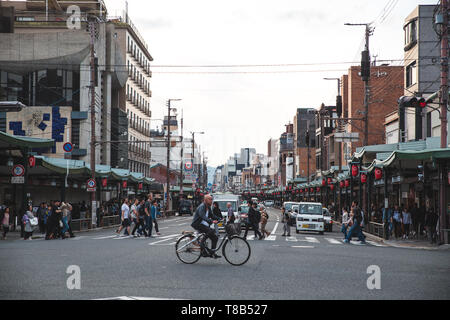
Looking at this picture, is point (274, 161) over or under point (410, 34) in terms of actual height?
under

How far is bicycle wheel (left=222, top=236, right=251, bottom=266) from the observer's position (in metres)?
15.0

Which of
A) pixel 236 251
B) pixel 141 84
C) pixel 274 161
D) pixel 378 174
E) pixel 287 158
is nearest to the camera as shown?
pixel 236 251

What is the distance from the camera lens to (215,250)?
15.2 m

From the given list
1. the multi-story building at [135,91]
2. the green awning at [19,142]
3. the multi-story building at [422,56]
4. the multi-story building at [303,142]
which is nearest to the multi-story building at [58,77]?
the multi-story building at [135,91]

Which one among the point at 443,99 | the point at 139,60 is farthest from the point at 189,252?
the point at 139,60

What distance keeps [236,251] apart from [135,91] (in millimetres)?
66384

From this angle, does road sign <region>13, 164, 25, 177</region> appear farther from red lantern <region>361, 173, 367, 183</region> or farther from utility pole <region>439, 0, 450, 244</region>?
red lantern <region>361, 173, 367, 183</region>

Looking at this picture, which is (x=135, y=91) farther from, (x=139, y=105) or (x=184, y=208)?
(x=184, y=208)

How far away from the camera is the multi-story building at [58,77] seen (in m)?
54.6

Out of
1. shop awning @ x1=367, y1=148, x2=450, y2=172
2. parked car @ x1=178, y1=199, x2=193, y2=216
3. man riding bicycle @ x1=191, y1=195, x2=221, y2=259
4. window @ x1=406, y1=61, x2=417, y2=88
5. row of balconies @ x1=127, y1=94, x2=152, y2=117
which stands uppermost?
row of balconies @ x1=127, y1=94, x2=152, y2=117

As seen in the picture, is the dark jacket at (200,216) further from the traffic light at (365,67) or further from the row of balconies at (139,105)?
the row of balconies at (139,105)

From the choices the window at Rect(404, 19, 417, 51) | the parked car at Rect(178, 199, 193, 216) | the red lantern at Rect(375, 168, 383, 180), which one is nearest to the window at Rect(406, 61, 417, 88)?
the window at Rect(404, 19, 417, 51)
